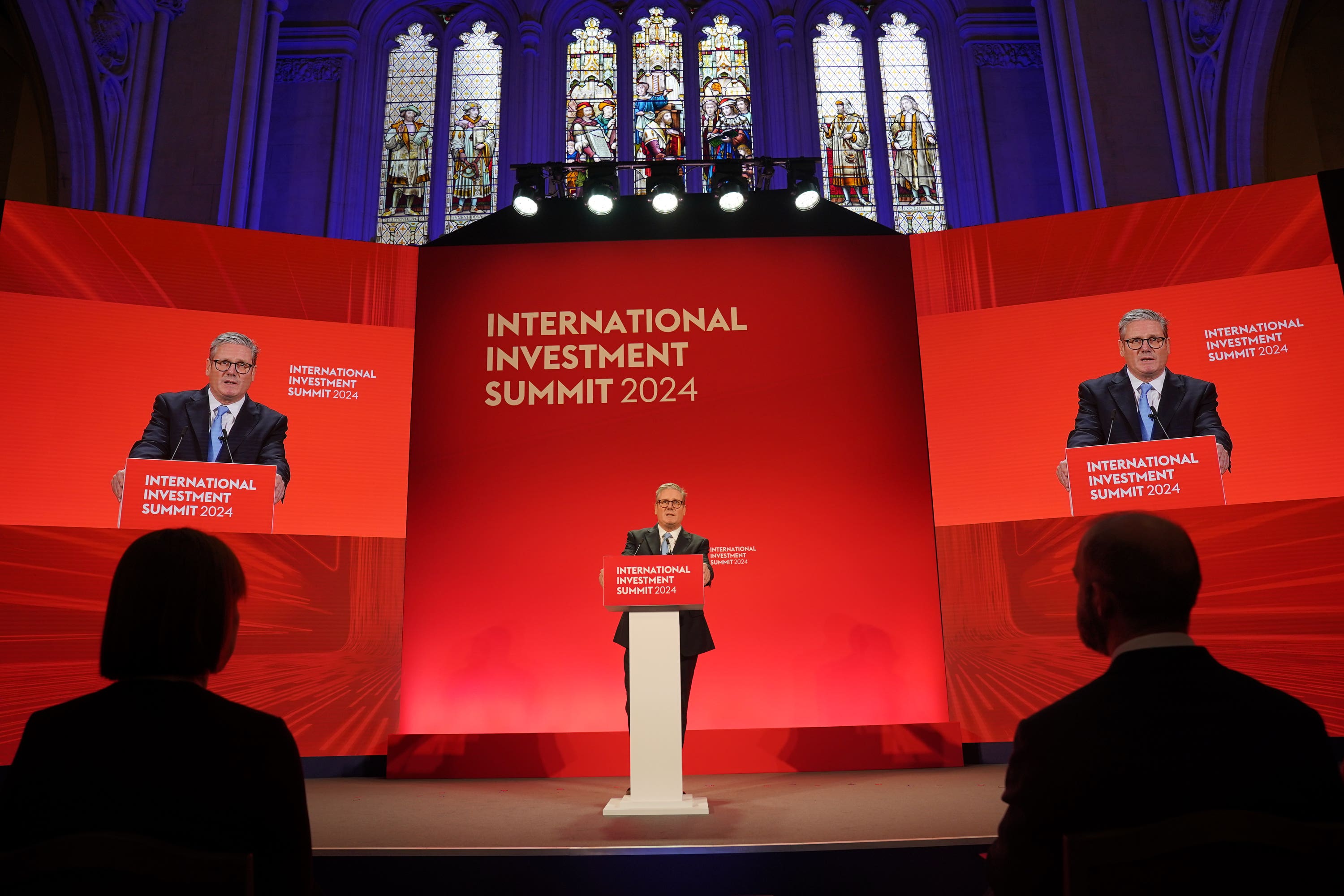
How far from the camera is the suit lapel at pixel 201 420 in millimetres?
5801

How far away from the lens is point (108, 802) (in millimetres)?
1333

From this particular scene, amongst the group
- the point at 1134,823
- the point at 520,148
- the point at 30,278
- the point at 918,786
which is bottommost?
the point at 918,786

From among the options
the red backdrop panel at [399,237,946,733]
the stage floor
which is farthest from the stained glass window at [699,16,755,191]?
the stage floor

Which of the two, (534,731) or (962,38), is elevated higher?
(962,38)

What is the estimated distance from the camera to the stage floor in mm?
3066

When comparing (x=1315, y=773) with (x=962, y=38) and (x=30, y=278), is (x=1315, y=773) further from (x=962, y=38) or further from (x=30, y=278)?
(x=962, y=38)

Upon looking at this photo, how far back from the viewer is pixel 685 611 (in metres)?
4.90

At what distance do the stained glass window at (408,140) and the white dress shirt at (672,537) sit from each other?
6.16 meters

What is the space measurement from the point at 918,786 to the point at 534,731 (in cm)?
253

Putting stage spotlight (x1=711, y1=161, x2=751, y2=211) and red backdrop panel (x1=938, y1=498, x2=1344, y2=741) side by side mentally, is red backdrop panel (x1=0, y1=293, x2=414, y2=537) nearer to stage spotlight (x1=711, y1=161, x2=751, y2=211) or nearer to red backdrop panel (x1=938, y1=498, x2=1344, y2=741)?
stage spotlight (x1=711, y1=161, x2=751, y2=211)

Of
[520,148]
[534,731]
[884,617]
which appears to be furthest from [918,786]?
[520,148]

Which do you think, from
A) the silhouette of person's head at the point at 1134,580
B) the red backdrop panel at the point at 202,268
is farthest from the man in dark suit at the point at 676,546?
the silhouette of person's head at the point at 1134,580

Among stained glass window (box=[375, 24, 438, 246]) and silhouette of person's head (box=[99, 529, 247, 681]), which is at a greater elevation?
stained glass window (box=[375, 24, 438, 246])

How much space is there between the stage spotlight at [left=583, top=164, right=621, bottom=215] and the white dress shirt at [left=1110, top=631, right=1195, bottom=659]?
566 centimetres
